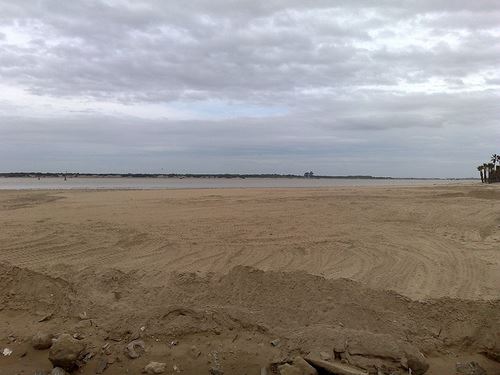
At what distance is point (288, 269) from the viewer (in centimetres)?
768

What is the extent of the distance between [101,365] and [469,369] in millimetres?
4305

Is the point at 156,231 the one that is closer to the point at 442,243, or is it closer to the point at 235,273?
the point at 235,273

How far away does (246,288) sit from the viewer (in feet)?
22.9

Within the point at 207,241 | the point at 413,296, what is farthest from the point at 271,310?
the point at 207,241

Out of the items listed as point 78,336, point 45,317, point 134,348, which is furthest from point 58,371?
point 45,317

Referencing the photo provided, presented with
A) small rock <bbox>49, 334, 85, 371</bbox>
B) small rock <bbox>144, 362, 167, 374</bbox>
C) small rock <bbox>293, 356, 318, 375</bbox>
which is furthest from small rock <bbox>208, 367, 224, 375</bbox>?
→ small rock <bbox>49, 334, 85, 371</bbox>

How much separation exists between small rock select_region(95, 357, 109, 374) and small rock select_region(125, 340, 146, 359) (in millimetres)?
261

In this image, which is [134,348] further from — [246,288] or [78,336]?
[246,288]

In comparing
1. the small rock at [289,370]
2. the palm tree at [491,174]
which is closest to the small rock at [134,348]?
the small rock at [289,370]

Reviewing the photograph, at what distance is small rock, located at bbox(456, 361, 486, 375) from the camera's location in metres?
5.25

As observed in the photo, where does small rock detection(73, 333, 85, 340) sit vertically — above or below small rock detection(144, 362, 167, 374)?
above

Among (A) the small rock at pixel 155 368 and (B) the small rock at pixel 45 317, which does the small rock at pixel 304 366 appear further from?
(B) the small rock at pixel 45 317

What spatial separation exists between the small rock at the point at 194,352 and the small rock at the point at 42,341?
180 centimetres

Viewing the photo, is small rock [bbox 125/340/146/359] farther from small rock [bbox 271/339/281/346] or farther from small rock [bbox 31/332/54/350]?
small rock [bbox 271/339/281/346]
